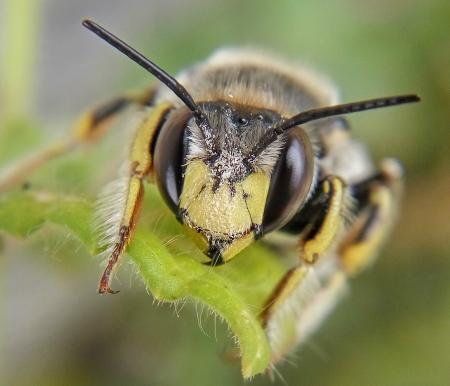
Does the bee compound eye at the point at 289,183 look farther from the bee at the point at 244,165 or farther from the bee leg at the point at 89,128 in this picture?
the bee leg at the point at 89,128

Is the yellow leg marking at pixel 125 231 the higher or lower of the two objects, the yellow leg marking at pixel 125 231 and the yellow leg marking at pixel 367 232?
the higher

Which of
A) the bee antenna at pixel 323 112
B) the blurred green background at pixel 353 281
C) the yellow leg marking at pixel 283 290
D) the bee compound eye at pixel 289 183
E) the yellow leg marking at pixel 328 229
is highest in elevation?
the bee antenna at pixel 323 112

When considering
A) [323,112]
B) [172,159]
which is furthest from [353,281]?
[172,159]

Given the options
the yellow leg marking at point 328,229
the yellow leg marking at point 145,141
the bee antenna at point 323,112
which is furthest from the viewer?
the yellow leg marking at point 328,229

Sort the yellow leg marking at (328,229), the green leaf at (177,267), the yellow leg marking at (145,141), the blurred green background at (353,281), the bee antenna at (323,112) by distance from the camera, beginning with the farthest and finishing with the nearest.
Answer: the blurred green background at (353,281) < the yellow leg marking at (328,229) < the yellow leg marking at (145,141) < the bee antenna at (323,112) < the green leaf at (177,267)

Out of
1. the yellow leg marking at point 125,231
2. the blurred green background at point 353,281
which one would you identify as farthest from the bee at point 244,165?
the blurred green background at point 353,281

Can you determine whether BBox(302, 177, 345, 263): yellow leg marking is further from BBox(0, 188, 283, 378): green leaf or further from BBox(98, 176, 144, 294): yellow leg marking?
BBox(98, 176, 144, 294): yellow leg marking

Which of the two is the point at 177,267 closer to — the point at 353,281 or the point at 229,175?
the point at 229,175

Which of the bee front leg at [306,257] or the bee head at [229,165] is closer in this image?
the bee head at [229,165]
